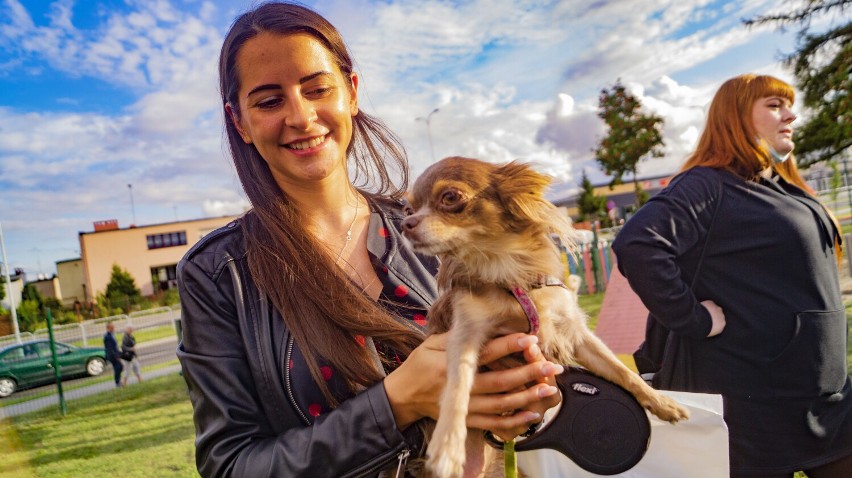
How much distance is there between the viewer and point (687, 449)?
201 cm

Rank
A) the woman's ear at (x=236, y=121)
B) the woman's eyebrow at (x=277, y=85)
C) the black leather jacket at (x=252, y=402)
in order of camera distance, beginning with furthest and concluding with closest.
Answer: the woman's ear at (x=236, y=121) < the woman's eyebrow at (x=277, y=85) < the black leather jacket at (x=252, y=402)

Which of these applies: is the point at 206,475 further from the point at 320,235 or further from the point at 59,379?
the point at 59,379

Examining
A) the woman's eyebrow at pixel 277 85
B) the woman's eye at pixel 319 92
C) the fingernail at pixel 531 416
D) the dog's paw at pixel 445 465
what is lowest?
the dog's paw at pixel 445 465

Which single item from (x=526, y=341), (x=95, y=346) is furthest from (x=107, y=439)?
(x=526, y=341)

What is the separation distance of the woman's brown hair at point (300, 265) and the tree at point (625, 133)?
1024 inches

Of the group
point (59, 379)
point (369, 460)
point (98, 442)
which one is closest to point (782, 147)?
point (369, 460)

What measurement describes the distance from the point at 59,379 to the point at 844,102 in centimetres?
2149

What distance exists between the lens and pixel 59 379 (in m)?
11.1

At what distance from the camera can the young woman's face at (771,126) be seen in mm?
2910

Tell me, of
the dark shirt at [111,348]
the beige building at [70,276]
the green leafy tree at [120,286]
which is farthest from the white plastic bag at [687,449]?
the beige building at [70,276]

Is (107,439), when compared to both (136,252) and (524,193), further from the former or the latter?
(136,252)

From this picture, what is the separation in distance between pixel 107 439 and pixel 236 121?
886 cm

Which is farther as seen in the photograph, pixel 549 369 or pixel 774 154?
pixel 774 154

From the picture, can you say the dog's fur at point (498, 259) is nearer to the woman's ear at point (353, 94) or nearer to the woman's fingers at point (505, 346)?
the woman's fingers at point (505, 346)
